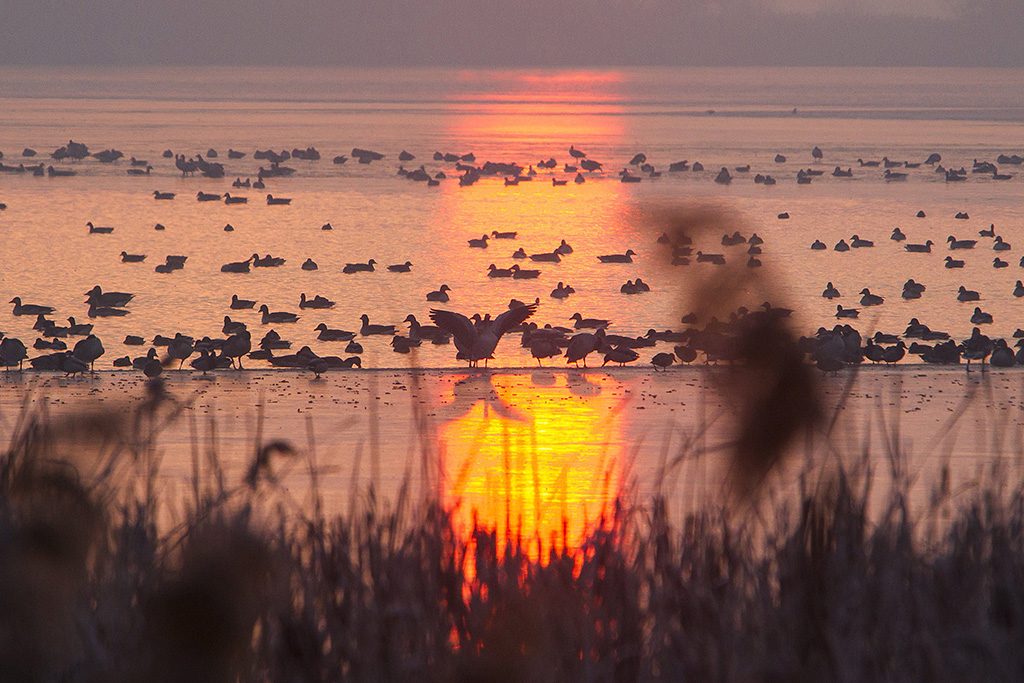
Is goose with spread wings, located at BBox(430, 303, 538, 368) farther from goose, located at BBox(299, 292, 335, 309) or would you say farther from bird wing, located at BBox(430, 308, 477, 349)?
goose, located at BBox(299, 292, 335, 309)

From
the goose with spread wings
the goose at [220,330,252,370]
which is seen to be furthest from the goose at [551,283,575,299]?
the goose at [220,330,252,370]

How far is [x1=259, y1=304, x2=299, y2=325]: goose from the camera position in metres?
25.0

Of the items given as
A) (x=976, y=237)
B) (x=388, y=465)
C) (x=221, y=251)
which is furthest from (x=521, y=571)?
(x=976, y=237)

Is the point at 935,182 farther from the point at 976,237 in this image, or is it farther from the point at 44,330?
the point at 44,330

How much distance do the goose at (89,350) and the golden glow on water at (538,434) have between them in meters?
4.41

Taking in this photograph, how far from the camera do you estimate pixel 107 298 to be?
26.3 meters

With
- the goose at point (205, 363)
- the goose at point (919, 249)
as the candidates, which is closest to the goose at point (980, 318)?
the goose at point (919, 249)

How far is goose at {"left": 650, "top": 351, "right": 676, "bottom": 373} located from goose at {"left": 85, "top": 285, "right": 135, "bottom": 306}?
9745 millimetres

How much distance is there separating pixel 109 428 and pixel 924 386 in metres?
15.1

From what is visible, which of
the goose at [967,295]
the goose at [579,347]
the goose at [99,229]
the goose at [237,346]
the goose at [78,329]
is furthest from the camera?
the goose at [99,229]

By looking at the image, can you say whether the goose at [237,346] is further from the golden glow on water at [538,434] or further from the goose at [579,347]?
the goose at [579,347]

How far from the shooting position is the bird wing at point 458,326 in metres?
20.3

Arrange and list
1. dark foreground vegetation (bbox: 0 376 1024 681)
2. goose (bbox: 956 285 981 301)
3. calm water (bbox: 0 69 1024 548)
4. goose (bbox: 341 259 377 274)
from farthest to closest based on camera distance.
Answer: goose (bbox: 341 259 377 274) → goose (bbox: 956 285 981 301) → calm water (bbox: 0 69 1024 548) → dark foreground vegetation (bbox: 0 376 1024 681)

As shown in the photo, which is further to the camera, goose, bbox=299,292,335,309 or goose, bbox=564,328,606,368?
goose, bbox=299,292,335,309
